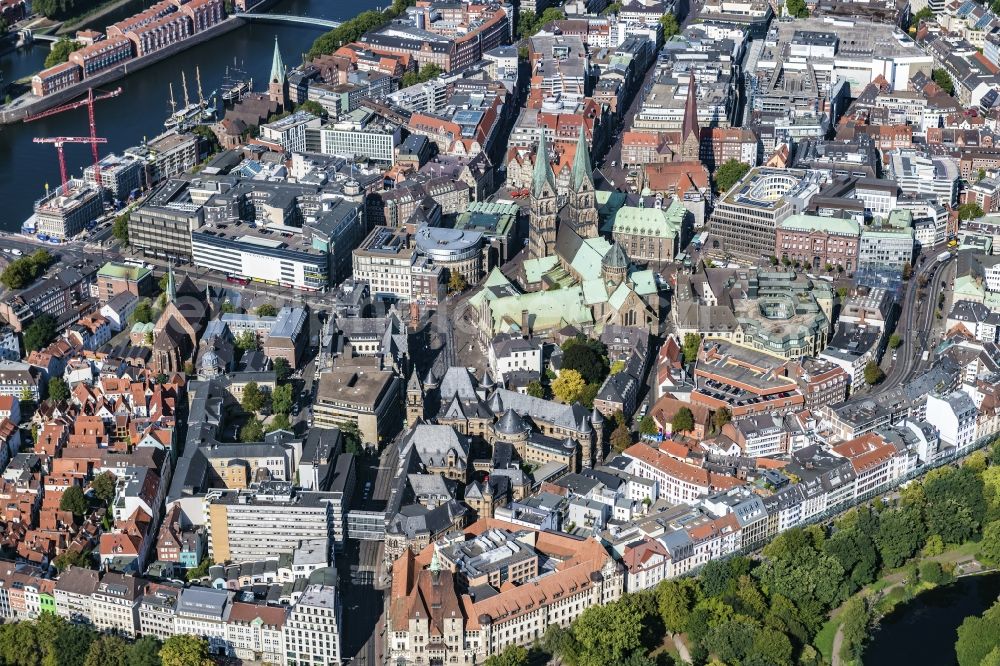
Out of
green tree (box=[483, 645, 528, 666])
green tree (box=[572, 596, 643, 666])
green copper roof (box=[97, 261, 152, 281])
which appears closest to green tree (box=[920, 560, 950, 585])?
green tree (box=[572, 596, 643, 666])

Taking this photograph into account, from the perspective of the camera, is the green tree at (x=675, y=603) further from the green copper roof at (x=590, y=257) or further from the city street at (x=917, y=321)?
the green copper roof at (x=590, y=257)

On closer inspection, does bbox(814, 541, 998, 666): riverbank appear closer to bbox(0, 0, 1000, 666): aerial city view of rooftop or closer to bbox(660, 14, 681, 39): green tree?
bbox(0, 0, 1000, 666): aerial city view of rooftop

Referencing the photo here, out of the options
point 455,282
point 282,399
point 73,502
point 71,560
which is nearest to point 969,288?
point 455,282

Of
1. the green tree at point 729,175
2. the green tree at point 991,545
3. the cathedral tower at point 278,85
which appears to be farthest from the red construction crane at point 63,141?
the green tree at point 991,545

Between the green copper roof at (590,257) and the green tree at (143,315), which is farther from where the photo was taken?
the green copper roof at (590,257)

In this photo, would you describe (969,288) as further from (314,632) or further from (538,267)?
(314,632)
